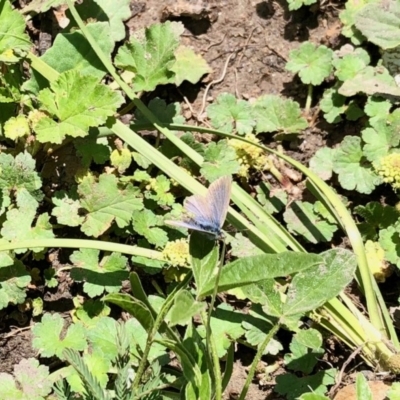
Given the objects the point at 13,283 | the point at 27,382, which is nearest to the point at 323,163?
the point at 13,283

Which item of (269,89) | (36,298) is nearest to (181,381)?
(36,298)

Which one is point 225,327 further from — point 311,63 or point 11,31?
point 11,31

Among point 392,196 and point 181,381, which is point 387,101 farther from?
point 181,381

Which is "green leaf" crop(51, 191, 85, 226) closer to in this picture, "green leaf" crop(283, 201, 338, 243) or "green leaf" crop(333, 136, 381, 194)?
"green leaf" crop(283, 201, 338, 243)

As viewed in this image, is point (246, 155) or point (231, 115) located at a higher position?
point (231, 115)

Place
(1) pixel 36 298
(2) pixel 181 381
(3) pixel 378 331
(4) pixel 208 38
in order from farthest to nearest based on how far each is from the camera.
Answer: (4) pixel 208 38 < (1) pixel 36 298 < (3) pixel 378 331 < (2) pixel 181 381

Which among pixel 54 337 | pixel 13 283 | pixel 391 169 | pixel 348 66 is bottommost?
pixel 54 337
